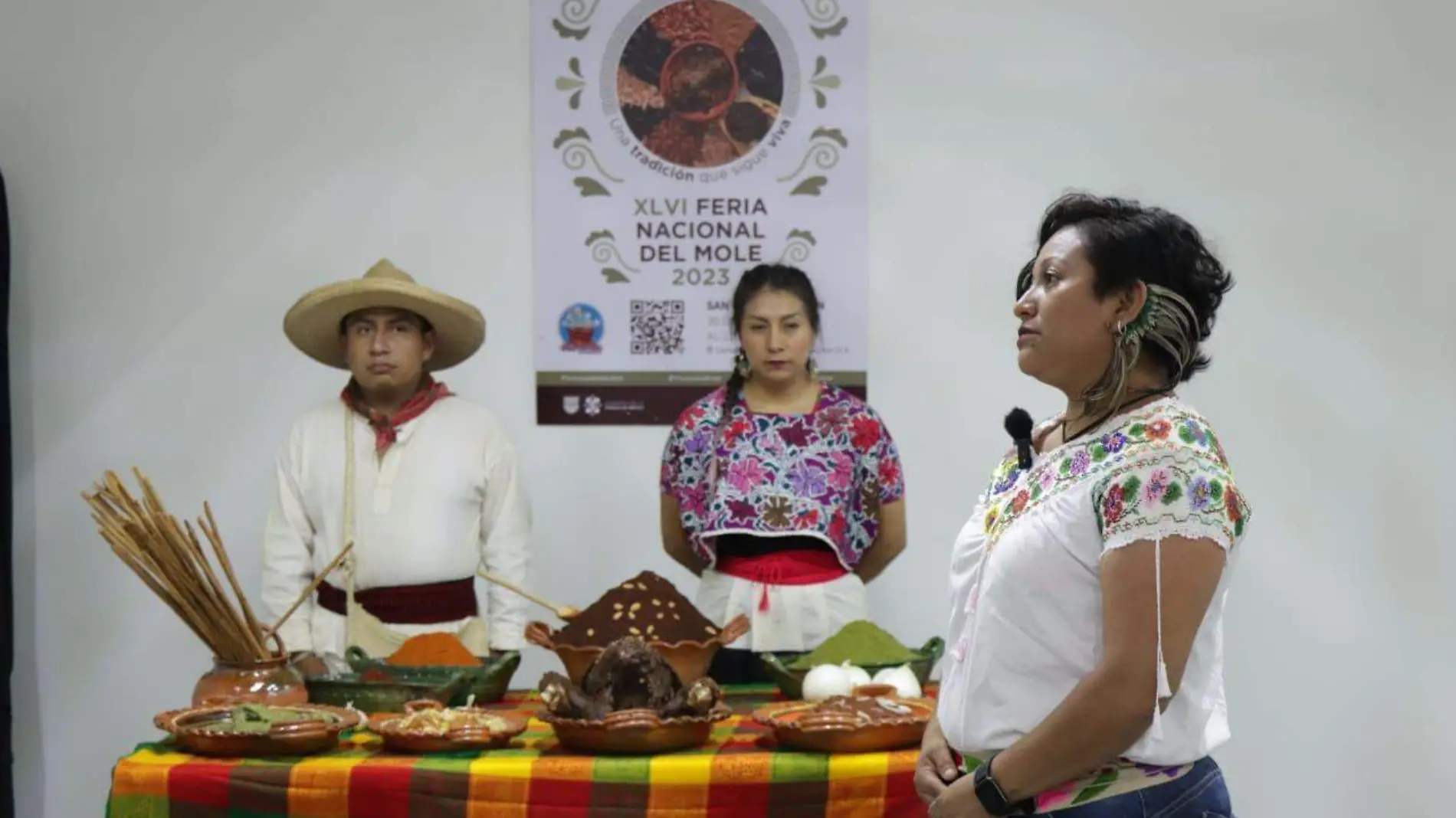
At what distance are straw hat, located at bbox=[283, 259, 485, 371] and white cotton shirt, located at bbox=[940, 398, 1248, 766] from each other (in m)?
1.84

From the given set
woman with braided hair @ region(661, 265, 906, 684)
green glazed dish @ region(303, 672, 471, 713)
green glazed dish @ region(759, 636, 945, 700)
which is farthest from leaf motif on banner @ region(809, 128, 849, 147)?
green glazed dish @ region(303, 672, 471, 713)

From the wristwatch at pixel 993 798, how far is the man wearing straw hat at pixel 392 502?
1.68 meters

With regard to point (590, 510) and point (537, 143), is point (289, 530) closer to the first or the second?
point (590, 510)

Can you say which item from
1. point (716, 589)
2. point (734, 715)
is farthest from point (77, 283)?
Answer: point (734, 715)

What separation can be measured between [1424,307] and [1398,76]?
1.99 feet

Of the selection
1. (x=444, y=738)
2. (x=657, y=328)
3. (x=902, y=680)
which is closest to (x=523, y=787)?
(x=444, y=738)

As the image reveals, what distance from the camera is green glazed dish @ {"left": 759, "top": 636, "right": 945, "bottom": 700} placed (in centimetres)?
242

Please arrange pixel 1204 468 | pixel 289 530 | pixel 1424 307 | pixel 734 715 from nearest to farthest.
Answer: pixel 1204 468
pixel 734 715
pixel 289 530
pixel 1424 307

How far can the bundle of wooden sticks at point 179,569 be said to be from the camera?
2.27 meters

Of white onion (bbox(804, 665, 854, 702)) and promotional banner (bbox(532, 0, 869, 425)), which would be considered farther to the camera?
promotional banner (bbox(532, 0, 869, 425))

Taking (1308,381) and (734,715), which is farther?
(1308,381)

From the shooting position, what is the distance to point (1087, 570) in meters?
1.48

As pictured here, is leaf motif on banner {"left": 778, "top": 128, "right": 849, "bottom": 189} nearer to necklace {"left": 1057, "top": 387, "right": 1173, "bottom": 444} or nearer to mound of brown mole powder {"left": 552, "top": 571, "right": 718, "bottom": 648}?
mound of brown mole powder {"left": 552, "top": 571, "right": 718, "bottom": 648}

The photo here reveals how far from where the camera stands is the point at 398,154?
154 inches
